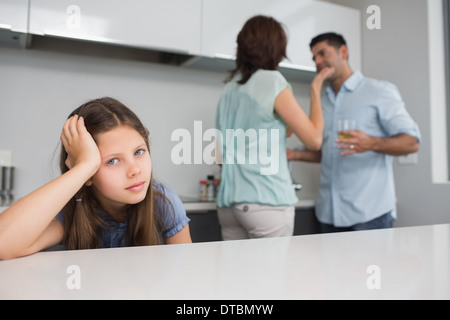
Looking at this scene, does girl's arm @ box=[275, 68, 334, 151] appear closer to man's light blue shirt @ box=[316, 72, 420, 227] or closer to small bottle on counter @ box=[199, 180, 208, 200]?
man's light blue shirt @ box=[316, 72, 420, 227]

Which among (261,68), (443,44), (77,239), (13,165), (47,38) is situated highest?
(443,44)

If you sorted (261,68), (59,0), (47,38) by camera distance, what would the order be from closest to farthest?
(261,68) → (59,0) → (47,38)

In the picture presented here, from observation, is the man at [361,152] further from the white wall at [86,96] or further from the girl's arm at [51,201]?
the girl's arm at [51,201]

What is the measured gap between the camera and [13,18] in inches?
54.0

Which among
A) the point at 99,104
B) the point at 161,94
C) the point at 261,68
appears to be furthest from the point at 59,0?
the point at 99,104

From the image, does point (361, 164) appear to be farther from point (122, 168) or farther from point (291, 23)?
point (122, 168)

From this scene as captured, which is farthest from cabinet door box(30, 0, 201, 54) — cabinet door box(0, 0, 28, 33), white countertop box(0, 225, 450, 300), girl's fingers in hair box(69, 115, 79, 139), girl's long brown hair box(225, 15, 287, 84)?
white countertop box(0, 225, 450, 300)

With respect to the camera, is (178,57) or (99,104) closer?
(99,104)

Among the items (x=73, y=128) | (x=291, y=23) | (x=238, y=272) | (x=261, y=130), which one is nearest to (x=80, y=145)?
(x=73, y=128)

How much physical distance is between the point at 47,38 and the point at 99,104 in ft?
3.46

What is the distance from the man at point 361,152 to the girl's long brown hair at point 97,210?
3.18 ft

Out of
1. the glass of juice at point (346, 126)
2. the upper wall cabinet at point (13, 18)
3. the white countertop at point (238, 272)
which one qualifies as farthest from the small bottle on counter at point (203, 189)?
the white countertop at point (238, 272)
